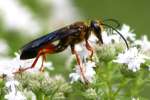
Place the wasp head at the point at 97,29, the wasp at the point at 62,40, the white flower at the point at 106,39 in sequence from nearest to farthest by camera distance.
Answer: the wasp at the point at 62,40
the wasp head at the point at 97,29
the white flower at the point at 106,39

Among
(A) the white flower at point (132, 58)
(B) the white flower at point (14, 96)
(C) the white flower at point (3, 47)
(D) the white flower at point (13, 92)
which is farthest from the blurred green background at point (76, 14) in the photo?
(B) the white flower at point (14, 96)

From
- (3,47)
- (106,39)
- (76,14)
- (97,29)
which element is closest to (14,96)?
(97,29)

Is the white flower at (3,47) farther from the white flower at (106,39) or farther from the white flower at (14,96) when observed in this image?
the white flower at (14,96)

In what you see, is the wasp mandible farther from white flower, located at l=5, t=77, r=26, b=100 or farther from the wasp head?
white flower, located at l=5, t=77, r=26, b=100

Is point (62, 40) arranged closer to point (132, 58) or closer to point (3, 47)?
point (132, 58)

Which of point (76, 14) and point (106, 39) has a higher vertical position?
point (76, 14)

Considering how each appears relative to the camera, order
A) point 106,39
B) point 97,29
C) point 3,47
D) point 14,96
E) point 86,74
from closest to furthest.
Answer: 1. point 14,96
2. point 86,74
3. point 97,29
4. point 106,39
5. point 3,47

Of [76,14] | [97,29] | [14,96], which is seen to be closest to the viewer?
[14,96]
